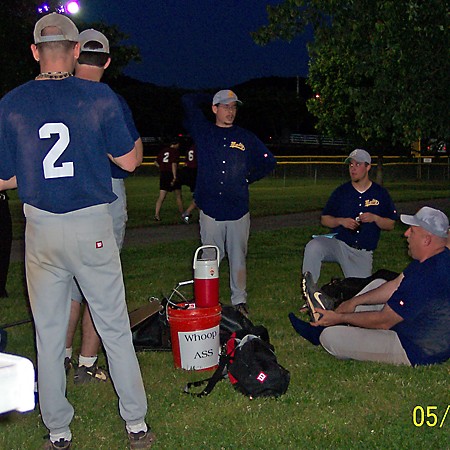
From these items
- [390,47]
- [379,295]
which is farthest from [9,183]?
[390,47]

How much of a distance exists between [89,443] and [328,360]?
241 cm

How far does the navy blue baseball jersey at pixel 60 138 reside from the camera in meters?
3.97

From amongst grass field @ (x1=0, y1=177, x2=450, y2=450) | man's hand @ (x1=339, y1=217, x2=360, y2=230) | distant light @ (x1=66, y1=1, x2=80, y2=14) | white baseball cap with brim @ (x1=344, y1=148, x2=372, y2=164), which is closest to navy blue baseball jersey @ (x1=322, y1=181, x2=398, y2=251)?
man's hand @ (x1=339, y1=217, x2=360, y2=230)

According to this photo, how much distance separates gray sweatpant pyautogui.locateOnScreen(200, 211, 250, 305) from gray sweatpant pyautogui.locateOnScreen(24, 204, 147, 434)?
3.71 meters

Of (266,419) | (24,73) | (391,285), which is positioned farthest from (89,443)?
(24,73)

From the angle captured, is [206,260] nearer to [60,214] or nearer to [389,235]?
[60,214]

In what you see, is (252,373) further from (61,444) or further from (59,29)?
(59,29)

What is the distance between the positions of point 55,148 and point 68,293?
2.76 ft

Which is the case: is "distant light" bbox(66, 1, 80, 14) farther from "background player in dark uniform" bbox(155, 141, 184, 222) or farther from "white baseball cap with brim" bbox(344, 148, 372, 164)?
"white baseball cap with brim" bbox(344, 148, 372, 164)

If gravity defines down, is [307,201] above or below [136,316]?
below

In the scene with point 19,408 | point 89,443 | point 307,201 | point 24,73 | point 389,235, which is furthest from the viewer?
point 307,201

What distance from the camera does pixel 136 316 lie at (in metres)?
6.57

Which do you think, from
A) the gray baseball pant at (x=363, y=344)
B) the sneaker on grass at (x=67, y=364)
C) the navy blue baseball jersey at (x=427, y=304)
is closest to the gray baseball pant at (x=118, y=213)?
the sneaker on grass at (x=67, y=364)

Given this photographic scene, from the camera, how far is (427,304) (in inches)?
223
